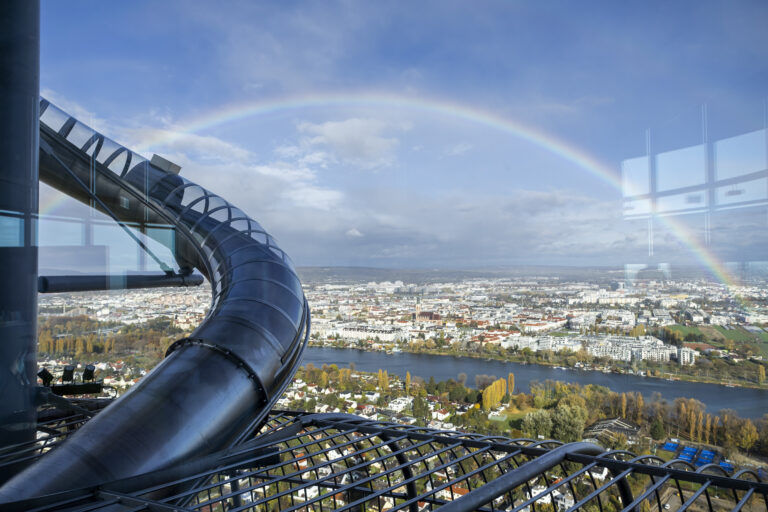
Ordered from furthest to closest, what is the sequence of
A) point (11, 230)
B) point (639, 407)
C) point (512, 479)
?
point (639, 407), point (11, 230), point (512, 479)

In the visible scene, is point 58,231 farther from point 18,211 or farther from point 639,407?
point 639,407

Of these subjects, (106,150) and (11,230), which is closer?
(11,230)

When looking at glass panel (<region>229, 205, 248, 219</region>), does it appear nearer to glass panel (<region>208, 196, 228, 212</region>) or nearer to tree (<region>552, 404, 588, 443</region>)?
glass panel (<region>208, 196, 228, 212</region>)

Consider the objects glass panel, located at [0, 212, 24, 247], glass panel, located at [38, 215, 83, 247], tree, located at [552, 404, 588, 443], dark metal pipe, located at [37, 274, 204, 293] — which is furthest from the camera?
tree, located at [552, 404, 588, 443]

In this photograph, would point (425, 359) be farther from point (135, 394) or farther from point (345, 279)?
point (135, 394)

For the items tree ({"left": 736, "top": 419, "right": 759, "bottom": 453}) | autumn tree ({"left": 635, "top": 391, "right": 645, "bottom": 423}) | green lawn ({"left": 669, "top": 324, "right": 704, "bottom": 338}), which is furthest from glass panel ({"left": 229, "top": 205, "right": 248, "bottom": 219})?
green lawn ({"left": 669, "top": 324, "right": 704, "bottom": 338})

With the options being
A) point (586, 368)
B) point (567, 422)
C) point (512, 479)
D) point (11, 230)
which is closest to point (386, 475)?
point (512, 479)
